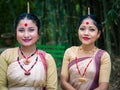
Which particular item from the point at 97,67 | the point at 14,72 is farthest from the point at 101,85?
the point at 14,72

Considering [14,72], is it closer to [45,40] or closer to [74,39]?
[74,39]

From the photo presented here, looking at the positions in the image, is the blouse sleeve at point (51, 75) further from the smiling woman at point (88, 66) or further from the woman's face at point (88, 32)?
the woman's face at point (88, 32)

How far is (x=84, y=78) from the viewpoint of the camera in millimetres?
3227

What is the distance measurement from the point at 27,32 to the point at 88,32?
59cm

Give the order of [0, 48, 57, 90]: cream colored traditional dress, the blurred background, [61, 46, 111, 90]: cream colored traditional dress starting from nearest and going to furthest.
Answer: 1. [0, 48, 57, 90]: cream colored traditional dress
2. [61, 46, 111, 90]: cream colored traditional dress
3. the blurred background

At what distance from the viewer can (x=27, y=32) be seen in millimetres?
3096

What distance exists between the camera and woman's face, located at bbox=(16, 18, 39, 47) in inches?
121

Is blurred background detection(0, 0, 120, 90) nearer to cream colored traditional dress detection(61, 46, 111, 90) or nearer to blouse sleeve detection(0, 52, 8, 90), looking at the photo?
cream colored traditional dress detection(61, 46, 111, 90)

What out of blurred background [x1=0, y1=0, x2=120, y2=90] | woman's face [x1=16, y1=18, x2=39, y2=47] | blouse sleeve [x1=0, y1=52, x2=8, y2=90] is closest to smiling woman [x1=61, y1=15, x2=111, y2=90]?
woman's face [x1=16, y1=18, x2=39, y2=47]

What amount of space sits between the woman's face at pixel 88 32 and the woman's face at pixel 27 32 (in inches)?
18.5

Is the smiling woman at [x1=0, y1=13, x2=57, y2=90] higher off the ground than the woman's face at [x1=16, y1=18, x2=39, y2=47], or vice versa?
the woman's face at [x1=16, y1=18, x2=39, y2=47]

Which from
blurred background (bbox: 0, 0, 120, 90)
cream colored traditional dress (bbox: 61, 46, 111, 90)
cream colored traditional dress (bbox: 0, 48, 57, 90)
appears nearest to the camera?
cream colored traditional dress (bbox: 0, 48, 57, 90)

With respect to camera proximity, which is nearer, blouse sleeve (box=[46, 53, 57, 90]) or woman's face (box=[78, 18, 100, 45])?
blouse sleeve (box=[46, 53, 57, 90])

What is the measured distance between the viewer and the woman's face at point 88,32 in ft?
10.7
